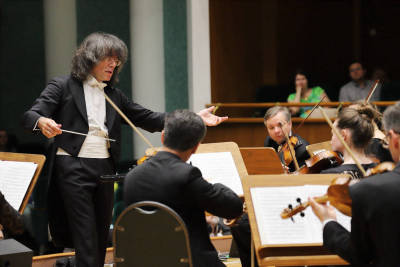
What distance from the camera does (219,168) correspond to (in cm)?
312

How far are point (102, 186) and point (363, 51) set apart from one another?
307 inches

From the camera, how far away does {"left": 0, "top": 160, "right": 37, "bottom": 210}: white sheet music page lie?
326cm

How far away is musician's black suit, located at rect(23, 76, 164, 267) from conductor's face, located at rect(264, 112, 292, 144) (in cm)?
133

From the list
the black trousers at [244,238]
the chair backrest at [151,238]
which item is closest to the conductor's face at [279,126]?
the black trousers at [244,238]

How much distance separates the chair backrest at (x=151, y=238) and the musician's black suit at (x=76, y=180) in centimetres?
96

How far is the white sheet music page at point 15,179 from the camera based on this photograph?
3.26 metres

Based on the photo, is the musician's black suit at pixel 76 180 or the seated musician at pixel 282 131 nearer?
the musician's black suit at pixel 76 180

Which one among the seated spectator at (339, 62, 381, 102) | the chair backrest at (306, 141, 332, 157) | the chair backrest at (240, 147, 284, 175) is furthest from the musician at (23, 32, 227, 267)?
the seated spectator at (339, 62, 381, 102)

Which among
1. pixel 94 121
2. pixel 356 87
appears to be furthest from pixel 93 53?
pixel 356 87

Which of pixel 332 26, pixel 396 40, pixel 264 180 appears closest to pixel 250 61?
pixel 332 26

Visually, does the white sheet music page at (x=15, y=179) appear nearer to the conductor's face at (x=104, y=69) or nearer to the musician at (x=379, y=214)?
the conductor's face at (x=104, y=69)

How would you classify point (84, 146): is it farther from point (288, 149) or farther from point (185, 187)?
point (288, 149)

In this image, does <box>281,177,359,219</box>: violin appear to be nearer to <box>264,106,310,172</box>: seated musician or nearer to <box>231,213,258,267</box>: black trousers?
<box>231,213,258,267</box>: black trousers

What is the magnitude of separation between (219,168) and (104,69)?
893 mm
